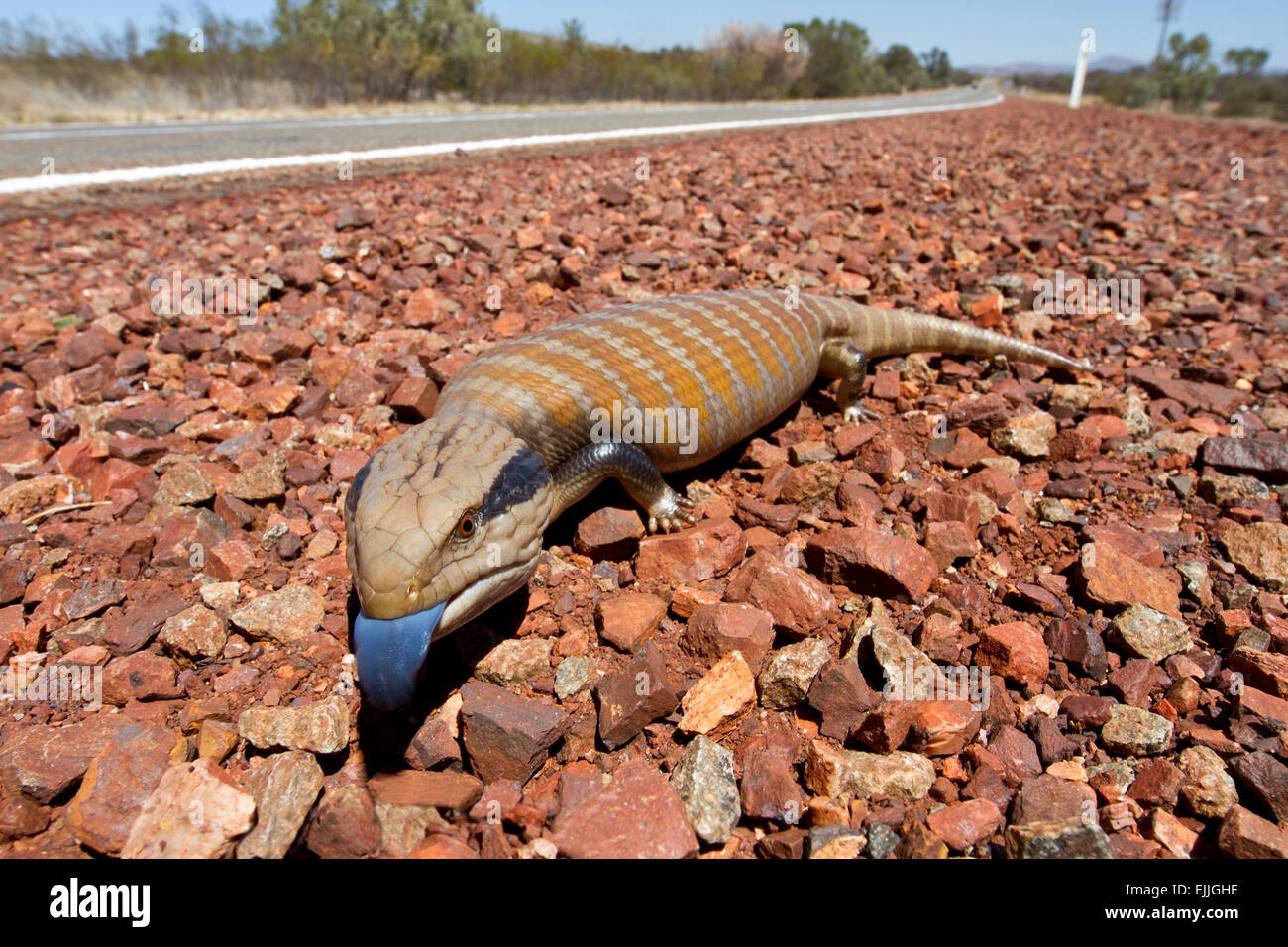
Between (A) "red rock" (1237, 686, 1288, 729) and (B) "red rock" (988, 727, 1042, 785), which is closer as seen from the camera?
(B) "red rock" (988, 727, 1042, 785)

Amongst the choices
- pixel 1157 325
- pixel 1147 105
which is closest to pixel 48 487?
pixel 1157 325

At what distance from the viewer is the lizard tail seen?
5449 mm

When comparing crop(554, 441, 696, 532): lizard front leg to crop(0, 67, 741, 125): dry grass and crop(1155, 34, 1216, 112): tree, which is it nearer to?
crop(0, 67, 741, 125): dry grass

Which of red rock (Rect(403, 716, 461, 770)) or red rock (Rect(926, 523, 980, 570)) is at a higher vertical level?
red rock (Rect(926, 523, 980, 570))

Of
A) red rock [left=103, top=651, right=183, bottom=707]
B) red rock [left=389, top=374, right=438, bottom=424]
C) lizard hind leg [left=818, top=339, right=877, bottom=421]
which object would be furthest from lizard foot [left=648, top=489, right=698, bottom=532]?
red rock [left=103, top=651, right=183, bottom=707]

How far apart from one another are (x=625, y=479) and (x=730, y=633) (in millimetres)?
1119

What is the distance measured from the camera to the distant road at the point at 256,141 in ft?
30.9

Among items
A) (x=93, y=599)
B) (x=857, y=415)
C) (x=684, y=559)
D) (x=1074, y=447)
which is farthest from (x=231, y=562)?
(x=1074, y=447)

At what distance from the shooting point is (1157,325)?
6.23m

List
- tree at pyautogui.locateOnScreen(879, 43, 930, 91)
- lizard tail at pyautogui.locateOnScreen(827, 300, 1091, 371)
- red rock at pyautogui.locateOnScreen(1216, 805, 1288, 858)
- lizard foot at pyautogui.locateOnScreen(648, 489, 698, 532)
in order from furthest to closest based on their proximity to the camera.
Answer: tree at pyautogui.locateOnScreen(879, 43, 930, 91), lizard tail at pyautogui.locateOnScreen(827, 300, 1091, 371), lizard foot at pyautogui.locateOnScreen(648, 489, 698, 532), red rock at pyautogui.locateOnScreen(1216, 805, 1288, 858)

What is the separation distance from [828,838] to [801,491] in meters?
2.00

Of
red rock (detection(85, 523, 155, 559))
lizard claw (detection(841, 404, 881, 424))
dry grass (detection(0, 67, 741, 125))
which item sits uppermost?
dry grass (detection(0, 67, 741, 125))

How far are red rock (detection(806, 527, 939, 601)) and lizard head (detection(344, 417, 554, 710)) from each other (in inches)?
52.1

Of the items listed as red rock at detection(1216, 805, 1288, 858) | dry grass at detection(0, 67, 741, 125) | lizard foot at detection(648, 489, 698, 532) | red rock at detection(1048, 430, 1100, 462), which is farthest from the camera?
dry grass at detection(0, 67, 741, 125)
